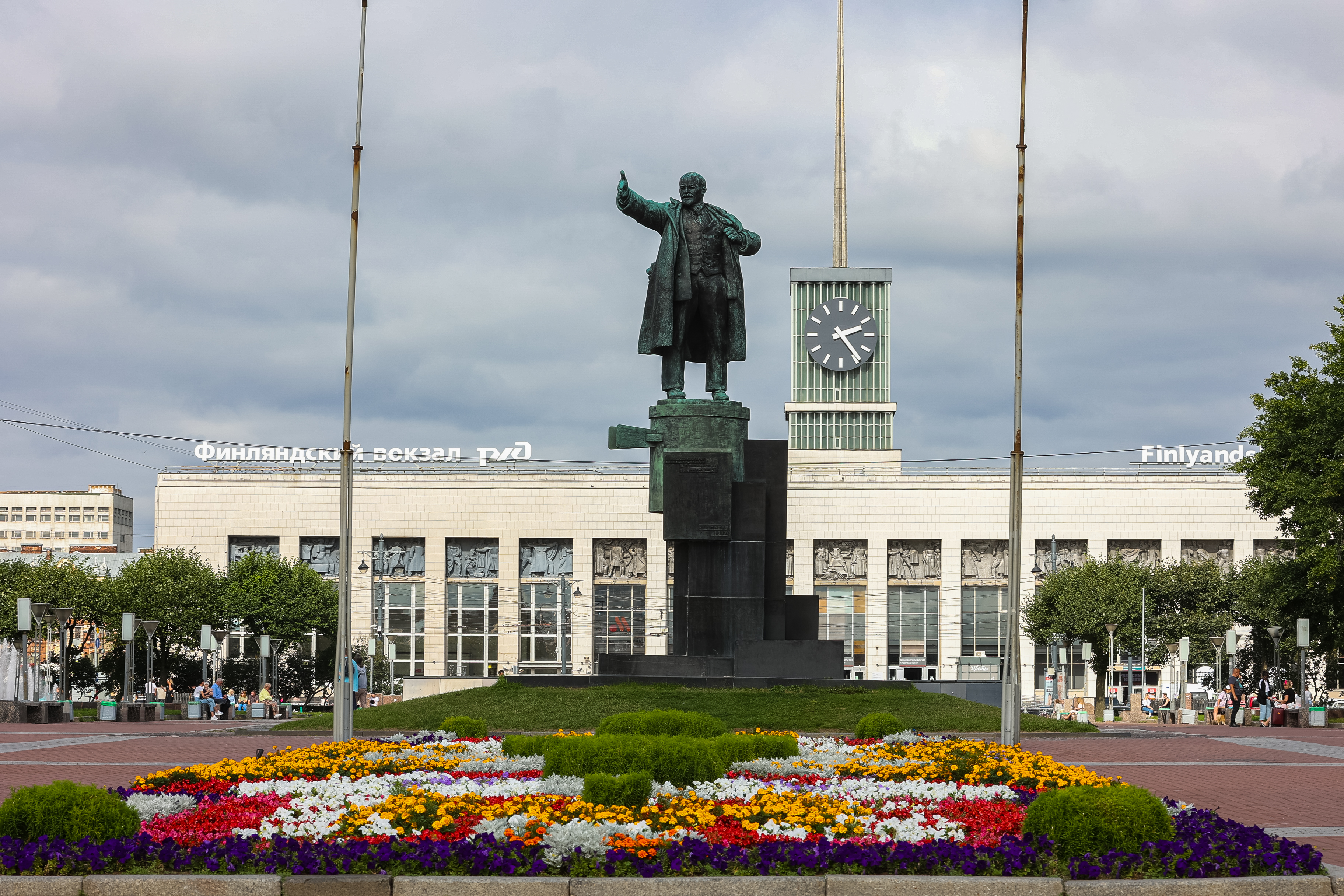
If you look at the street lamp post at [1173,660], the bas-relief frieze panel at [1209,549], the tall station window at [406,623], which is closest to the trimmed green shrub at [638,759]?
the street lamp post at [1173,660]

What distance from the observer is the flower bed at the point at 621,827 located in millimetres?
10438

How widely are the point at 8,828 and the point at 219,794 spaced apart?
126 inches

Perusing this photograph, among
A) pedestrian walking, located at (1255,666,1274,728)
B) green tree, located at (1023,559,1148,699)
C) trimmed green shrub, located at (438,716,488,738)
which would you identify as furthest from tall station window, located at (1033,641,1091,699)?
trimmed green shrub, located at (438,716,488,738)

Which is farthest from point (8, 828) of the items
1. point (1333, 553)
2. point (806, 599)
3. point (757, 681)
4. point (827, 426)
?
point (827, 426)

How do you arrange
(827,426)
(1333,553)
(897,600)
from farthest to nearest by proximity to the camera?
(827,426) < (897,600) < (1333,553)

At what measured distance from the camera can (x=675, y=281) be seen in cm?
2845

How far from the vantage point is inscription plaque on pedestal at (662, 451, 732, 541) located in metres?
27.1

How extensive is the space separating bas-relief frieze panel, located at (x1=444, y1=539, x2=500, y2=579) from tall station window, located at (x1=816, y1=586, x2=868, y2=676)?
24.2 metres

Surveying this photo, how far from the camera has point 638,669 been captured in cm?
2828

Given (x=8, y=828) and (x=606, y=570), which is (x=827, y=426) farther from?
(x=8, y=828)

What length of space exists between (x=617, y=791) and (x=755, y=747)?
482 cm

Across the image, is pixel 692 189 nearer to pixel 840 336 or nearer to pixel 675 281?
pixel 675 281

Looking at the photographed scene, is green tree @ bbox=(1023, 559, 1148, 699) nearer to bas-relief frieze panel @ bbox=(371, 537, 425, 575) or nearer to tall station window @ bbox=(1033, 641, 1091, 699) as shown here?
tall station window @ bbox=(1033, 641, 1091, 699)

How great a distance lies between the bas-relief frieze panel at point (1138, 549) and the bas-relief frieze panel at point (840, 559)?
17.8 meters
